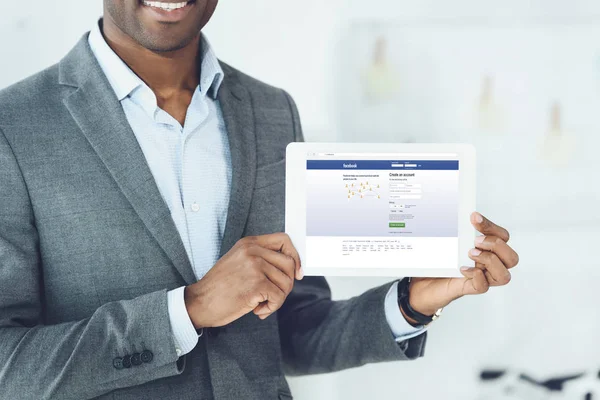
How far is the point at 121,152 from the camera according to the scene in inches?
48.2

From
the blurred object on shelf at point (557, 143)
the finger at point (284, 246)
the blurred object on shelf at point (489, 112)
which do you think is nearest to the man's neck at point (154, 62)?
the finger at point (284, 246)

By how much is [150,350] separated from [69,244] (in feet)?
0.73

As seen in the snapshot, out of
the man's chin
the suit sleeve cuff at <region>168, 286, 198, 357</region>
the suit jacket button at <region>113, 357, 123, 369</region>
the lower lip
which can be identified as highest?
the lower lip

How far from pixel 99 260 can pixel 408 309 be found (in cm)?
54

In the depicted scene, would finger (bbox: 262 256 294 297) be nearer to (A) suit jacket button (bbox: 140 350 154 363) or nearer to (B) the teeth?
(A) suit jacket button (bbox: 140 350 154 363)

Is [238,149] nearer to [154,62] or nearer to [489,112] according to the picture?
[154,62]

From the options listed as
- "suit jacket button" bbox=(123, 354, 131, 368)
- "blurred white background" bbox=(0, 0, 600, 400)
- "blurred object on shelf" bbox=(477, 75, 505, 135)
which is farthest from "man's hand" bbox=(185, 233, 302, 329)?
"blurred object on shelf" bbox=(477, 75, 505, 135)

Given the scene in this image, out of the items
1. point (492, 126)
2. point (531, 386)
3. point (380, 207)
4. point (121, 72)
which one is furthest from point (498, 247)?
point (531, 386)

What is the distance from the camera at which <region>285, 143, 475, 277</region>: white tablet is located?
1187 millimetres

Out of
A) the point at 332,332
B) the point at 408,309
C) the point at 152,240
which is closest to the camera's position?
the point at 152,240

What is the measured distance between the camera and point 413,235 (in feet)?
3.92

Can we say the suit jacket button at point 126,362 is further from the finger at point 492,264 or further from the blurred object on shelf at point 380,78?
the blurred object on shelf at point 380,78

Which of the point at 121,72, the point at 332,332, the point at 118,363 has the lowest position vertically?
the point at 332,332

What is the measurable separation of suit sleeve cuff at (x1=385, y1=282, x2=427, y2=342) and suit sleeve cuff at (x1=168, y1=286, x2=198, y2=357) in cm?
39
